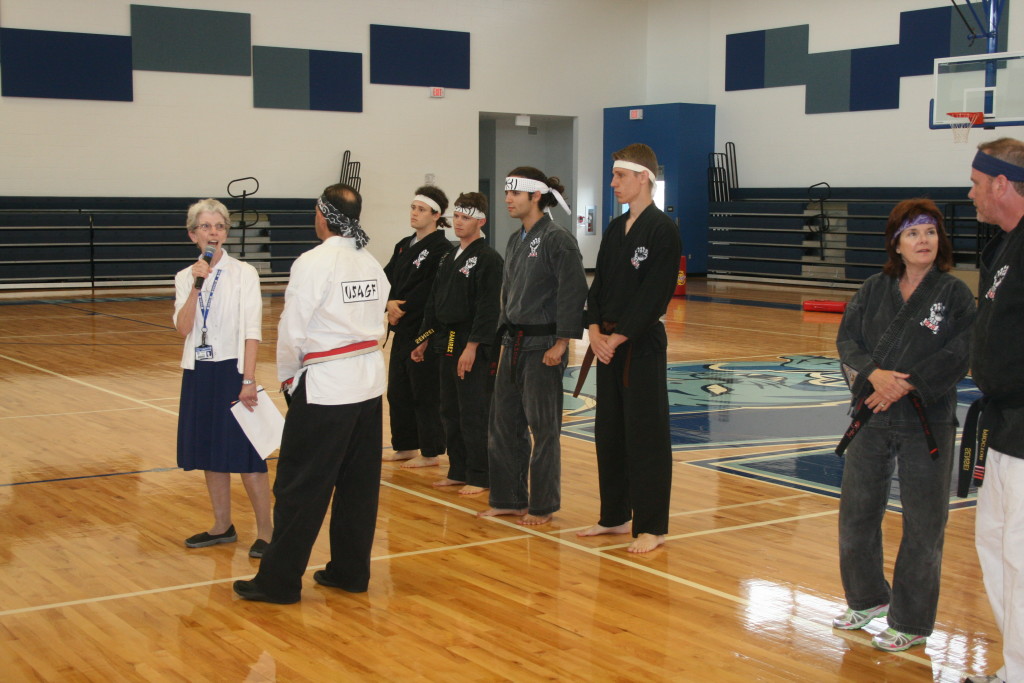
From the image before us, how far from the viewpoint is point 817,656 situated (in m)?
3.81

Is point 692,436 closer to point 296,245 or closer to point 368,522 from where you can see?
point 368,522

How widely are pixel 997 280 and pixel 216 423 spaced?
3169 millimetres

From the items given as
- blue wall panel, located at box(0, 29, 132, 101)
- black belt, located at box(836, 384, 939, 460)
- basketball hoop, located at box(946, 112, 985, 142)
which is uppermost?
blue wall panel, located at box(0, 29, 132, 101)

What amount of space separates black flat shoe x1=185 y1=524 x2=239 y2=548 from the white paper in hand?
0.51m

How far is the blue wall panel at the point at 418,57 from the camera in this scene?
20969mm

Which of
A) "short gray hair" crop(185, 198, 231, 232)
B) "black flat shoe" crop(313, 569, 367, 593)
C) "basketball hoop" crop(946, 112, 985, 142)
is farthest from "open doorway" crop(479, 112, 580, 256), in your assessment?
"black flat shoe" crop(313, 569, 367, 593)

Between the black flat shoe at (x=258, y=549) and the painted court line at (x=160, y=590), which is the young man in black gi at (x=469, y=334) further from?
the black flat shoe at (x=258, y=549)

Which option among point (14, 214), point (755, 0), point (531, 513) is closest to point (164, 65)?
point (14, 214)

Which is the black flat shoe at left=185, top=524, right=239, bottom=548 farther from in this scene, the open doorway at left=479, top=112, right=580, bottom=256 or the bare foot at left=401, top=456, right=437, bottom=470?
the open doorway at left=479, top=112, right=580, bottom=256

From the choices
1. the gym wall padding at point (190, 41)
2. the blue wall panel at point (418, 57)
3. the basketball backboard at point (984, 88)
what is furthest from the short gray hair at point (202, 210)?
the blue wall panel at point (418, 57)

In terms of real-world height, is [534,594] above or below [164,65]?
below

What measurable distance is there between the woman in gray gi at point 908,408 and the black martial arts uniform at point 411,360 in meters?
3.09

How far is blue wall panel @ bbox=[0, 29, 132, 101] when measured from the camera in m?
17.4

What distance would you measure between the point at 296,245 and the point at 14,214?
4.71m
